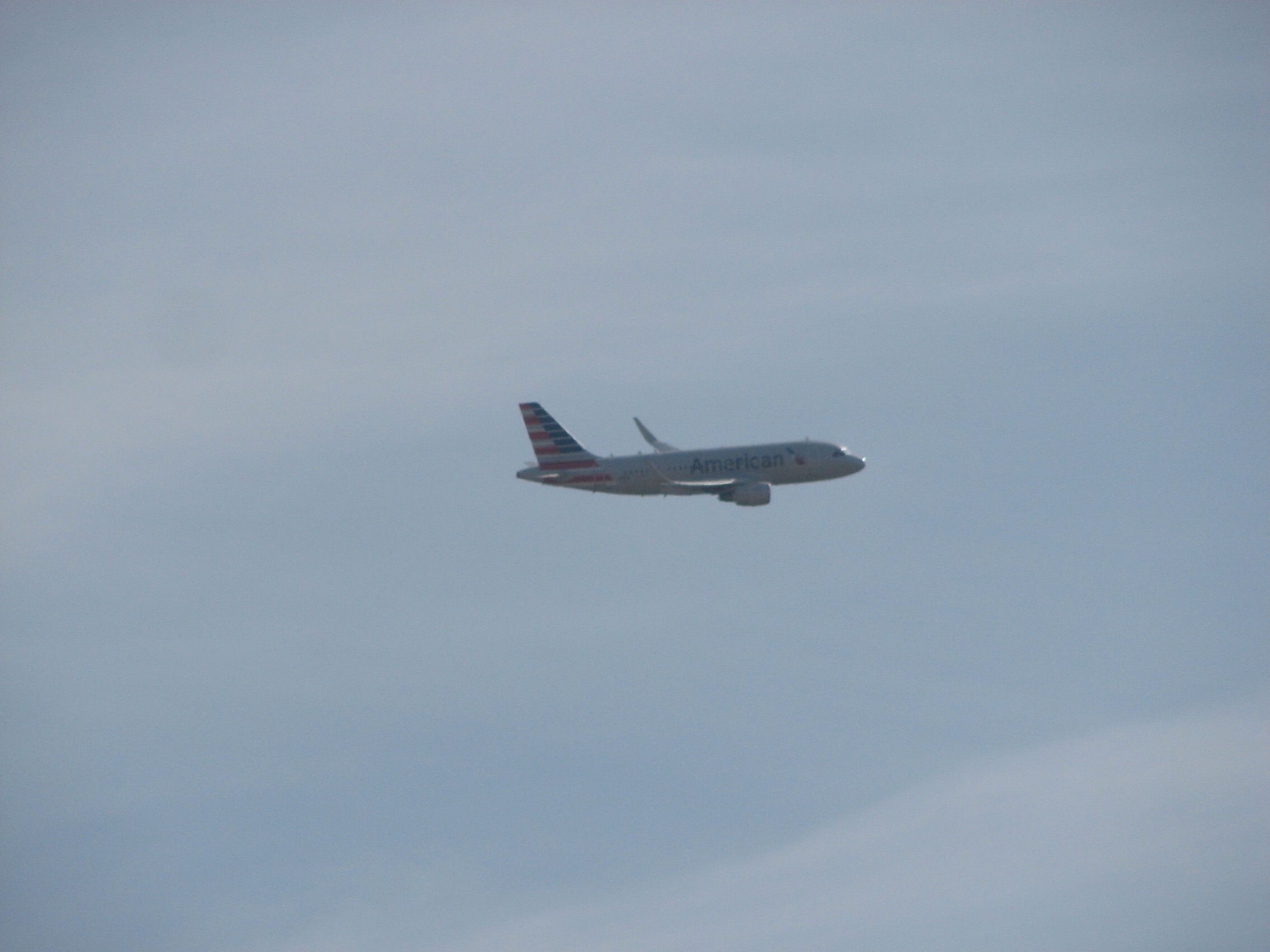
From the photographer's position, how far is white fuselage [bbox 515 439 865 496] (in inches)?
5600

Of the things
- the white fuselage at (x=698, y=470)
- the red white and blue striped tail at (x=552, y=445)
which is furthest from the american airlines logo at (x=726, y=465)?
the red white and blue striped tail at (x=552, y=445)

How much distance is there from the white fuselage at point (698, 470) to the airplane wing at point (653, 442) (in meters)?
8.05

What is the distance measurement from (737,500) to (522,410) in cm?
2430

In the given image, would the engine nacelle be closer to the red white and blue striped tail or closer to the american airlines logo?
the american airlines logo

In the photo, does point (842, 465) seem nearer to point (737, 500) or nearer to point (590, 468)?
point (737, 500)

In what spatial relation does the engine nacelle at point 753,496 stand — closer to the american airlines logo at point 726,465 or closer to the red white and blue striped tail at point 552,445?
the american airlines logo at point 726,465

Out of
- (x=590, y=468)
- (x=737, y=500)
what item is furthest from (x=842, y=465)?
(x=590, y=468)

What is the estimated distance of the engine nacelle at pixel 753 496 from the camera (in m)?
142

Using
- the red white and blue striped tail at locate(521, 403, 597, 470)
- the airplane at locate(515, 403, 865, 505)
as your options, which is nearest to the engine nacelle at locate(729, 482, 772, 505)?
the airplane at locate(515, 403, 865, 505)

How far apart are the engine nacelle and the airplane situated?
56 mm

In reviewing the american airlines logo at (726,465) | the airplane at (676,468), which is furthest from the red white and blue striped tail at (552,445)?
the american airlines logo at (726,465)

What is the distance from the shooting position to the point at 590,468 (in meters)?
143

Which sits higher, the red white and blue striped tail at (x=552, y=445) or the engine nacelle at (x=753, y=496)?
the red white and blue striped tail at (x=552, y=445)

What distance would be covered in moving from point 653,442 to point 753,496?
22258mm
